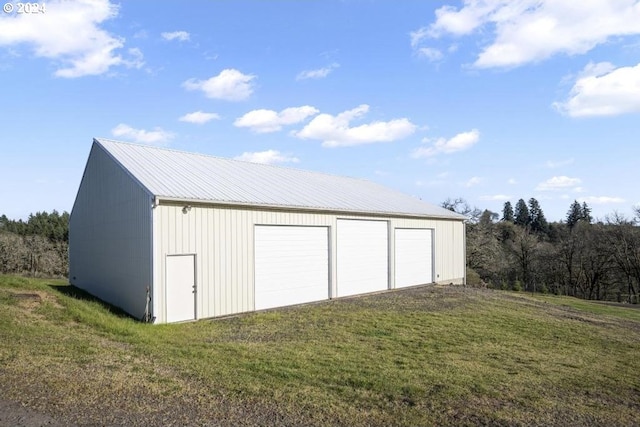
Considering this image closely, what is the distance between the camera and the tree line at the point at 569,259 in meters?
39.6

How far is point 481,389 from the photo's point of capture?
643cm

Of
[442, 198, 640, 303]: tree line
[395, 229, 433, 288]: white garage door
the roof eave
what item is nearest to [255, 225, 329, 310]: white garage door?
the roof eave

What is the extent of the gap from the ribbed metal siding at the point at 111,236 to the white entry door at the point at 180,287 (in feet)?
1.87

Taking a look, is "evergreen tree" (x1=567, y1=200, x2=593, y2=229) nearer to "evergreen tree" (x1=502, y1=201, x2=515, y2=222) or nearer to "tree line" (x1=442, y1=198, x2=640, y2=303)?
"evergreen tree" (x1=502, y1=201, x2=515, y2=222)

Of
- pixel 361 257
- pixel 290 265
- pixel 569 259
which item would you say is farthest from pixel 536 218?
pixel 290 265

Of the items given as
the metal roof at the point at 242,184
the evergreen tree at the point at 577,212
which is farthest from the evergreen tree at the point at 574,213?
the metal roof at the point at 242,184

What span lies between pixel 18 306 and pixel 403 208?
15543 millimetres

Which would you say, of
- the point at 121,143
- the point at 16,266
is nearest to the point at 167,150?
the point at 121,143

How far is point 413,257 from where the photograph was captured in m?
21.0

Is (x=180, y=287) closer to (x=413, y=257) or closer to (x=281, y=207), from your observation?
(x=281, y=207)

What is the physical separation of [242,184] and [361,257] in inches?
227

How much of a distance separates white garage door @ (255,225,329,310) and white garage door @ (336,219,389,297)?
877 mm

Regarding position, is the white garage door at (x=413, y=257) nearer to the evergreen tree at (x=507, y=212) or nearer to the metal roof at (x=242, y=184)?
the metal roof at (x=242, y=184)

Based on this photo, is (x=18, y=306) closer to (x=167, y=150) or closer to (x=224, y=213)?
(x=224, y=213)
